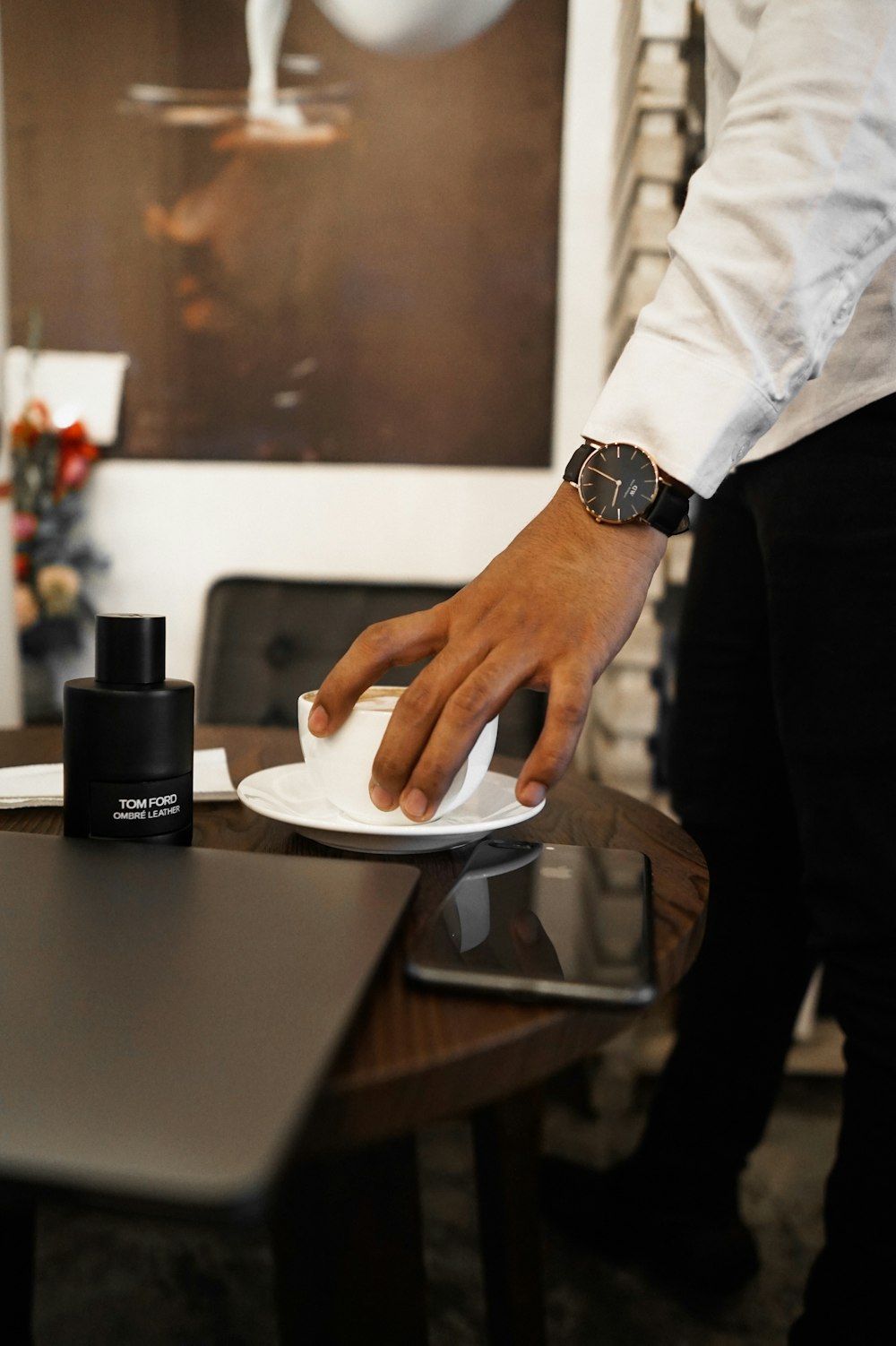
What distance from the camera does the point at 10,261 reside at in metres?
1.88

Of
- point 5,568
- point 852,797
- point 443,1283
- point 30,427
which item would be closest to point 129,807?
point 852,797

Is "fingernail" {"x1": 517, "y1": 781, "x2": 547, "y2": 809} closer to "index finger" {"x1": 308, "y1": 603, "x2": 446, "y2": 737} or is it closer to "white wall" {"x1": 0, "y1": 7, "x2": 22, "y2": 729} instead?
"index finger" {"x1": 308, "y1": 603, "x2": 446, "y2": 737}

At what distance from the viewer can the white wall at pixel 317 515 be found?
181 cm

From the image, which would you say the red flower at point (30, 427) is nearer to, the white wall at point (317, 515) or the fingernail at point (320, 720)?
the white wall at point (317, 515)

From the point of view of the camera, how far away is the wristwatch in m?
0.63

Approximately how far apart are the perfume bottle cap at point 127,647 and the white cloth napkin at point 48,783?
0.17 metres

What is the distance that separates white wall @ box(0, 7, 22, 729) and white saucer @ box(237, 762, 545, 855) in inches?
49.3

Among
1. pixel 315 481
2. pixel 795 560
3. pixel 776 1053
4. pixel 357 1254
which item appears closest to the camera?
pixel 357 1254

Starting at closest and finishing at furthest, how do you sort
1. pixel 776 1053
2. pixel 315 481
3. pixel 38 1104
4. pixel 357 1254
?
1. pixel 38 1104
2. pixel 357 1254
3. pixel 776 1053
4. pixel 315 481

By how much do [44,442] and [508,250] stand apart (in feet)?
3.08

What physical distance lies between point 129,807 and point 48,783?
201 millimetres

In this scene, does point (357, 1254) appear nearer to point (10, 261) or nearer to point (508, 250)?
point (508, 250)

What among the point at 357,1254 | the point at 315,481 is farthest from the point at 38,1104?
the point at 315,481

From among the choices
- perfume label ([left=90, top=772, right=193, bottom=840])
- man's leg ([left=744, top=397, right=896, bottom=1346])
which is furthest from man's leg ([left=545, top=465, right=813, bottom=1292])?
perfume label ([left=90, top=772, right=193, bottom=840])
